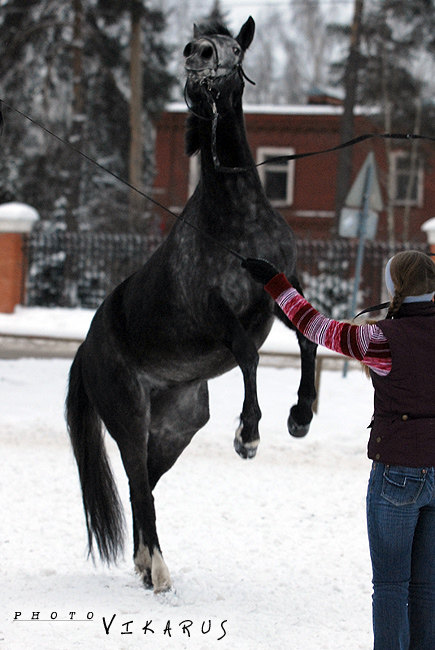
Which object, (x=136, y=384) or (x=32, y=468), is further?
(x=32, y=468)

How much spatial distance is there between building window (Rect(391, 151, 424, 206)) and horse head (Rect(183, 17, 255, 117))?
77.8 feet

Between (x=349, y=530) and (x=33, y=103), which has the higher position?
(x=33, y=103)

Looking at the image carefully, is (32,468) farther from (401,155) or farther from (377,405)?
(401,155)

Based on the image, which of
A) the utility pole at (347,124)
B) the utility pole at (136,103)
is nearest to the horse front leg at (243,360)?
the utility pole at (347,124)

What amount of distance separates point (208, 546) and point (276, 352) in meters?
5.59

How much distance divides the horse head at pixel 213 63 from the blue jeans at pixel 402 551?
179 centimetres

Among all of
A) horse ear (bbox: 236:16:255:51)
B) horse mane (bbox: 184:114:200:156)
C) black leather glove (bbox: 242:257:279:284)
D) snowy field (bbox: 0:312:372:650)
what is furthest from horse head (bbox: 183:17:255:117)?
snowy field (bbox: 0:312:372:650)

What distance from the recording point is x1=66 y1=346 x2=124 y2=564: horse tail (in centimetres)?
466

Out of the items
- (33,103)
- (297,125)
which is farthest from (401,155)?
(33,103)

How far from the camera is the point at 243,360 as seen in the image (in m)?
3.47

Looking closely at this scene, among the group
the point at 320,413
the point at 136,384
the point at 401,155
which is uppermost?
the point at 401,155

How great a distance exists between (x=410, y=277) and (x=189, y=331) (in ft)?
4.17

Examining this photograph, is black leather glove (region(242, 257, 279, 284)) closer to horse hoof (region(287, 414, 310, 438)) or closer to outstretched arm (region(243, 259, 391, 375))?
outstretched arm (region(243, 259, 391, 375))

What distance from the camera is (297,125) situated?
26.8 meters
